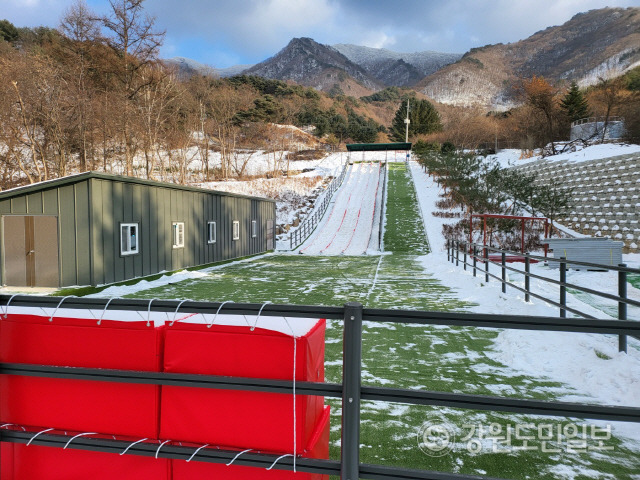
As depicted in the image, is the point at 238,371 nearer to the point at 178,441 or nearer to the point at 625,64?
the point at 178,441

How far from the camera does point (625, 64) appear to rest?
3733 inches

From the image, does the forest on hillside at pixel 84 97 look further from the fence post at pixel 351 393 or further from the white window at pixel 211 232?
the fence post at pixel 351 393

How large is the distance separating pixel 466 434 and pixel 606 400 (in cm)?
154

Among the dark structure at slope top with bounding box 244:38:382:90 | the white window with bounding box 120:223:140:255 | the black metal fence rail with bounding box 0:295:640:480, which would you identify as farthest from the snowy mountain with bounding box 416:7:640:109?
the black metal fence rail with bounding box 0:295:640:480

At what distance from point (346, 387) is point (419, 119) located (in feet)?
228

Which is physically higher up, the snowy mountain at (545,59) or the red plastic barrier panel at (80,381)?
the snowy mountain at (545,59)

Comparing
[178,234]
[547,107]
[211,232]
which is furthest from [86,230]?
[547,107]

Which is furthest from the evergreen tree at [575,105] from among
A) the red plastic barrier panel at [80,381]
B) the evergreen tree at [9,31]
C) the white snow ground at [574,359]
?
the evergreen tree at [9,31]

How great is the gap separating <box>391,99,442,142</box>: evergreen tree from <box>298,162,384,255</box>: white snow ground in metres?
27.1

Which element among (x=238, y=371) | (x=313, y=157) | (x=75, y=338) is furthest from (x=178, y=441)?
(x=313, y=157)

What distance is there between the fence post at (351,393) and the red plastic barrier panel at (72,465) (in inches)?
32.7

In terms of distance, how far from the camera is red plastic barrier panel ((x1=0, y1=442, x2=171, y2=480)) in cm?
184

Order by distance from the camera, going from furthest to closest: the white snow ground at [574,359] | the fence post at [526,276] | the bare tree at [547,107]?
1. the bare tree at [547,107]
2. the fence post at [526,276]
3. the white snow ground at [574,359]

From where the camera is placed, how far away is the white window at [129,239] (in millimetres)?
10553
